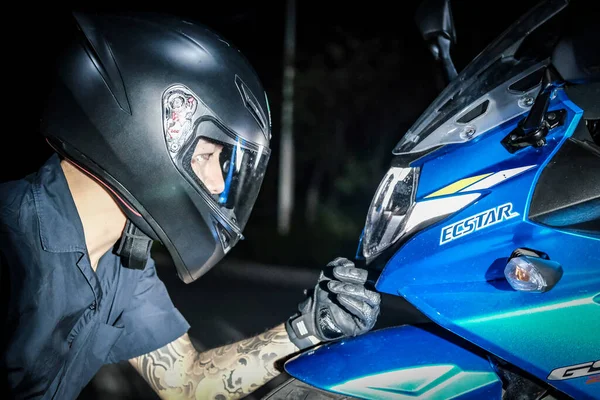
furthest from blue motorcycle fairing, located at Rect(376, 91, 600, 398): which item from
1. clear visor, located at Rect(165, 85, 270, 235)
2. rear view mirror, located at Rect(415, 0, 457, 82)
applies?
clear visor, located at Rect(165, 85, 270, 235)

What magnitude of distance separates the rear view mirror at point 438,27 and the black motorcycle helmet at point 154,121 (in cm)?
63

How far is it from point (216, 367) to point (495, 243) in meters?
1.13

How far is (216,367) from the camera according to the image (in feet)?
6.28

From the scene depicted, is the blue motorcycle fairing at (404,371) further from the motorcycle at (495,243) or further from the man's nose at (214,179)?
the man's nose at (214,179)

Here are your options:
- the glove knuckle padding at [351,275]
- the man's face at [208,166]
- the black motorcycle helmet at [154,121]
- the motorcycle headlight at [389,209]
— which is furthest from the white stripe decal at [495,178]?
the man's face at [208,166]

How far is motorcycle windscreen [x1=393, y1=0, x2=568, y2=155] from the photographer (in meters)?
1.47

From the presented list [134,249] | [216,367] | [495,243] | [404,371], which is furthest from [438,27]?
[216,367]

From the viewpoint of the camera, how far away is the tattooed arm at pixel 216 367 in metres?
1.83

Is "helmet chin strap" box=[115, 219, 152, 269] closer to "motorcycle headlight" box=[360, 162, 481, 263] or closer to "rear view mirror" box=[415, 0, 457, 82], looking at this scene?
"motorcycle headlight" box=[360, 162, 481, 263]

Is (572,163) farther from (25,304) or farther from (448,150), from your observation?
(25,304)

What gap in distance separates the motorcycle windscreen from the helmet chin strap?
93cm

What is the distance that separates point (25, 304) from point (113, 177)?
0.47m

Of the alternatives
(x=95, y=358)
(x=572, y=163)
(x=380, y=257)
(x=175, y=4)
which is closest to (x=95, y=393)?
(x=95, y=358)

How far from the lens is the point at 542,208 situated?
4.05 feet
